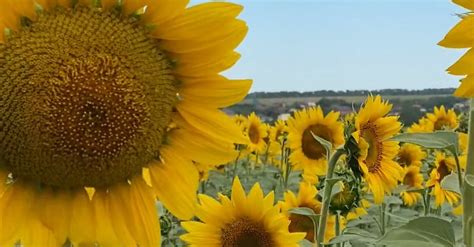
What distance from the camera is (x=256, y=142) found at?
788 centimetres

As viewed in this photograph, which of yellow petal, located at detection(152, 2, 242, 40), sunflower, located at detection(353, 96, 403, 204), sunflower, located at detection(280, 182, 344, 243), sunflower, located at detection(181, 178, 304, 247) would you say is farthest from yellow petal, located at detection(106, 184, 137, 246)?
sunflower, located at detection(280, 182, 344, 243)

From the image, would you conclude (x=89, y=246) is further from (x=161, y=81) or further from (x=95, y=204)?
(x=161, y=81)

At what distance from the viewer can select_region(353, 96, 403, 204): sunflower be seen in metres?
3.11

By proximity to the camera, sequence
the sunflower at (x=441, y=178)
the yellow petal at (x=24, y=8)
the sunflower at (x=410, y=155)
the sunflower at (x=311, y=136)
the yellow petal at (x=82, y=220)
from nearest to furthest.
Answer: the yellow petal at (x=24, y=8), the yellow petal at (x=82, y=220), the sunflower at (x=441, y=178), the sunflower at (x=311, y=136), the sunflower at (x=410, y=155)

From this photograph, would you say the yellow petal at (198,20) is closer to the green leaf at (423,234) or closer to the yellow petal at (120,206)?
the yellow petal at (120,206)

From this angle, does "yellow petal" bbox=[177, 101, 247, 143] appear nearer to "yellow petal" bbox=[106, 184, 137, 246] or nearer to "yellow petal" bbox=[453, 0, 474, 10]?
"yellow petal" bbox=[106, 184, 137, 246]

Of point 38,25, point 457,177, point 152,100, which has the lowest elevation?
point 457,177

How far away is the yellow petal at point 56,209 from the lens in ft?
5.71

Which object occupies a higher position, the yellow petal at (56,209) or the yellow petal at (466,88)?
the yellow petal at (466,88)

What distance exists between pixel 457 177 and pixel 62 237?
1.02 meters

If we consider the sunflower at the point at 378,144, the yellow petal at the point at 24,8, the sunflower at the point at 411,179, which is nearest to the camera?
the yellow petal at the point at 24,8

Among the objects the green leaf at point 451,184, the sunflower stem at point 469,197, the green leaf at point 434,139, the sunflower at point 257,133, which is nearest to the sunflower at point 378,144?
the green leaf at point 451,184

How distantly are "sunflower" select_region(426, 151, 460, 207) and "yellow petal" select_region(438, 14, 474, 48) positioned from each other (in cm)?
329

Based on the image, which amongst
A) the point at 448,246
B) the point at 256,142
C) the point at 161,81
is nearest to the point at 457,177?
the point at 448,246
